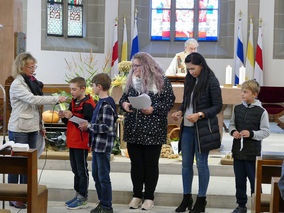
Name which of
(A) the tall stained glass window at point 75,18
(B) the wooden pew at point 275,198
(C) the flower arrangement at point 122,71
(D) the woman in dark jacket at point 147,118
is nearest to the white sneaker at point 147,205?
(D) the woman in dark jacket at point 147,118

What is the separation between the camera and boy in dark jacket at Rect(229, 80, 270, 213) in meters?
4.64

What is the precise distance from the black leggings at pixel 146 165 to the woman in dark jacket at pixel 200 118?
0.89 ft

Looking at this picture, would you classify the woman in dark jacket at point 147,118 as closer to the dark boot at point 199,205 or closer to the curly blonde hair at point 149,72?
the curly blonde hair at point 149,72

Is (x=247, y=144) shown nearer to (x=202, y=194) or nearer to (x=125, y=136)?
(x=202, y=194)

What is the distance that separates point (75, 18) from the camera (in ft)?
40.8

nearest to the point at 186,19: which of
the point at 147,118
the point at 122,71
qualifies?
the point at 122,71

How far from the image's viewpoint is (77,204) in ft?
16.7

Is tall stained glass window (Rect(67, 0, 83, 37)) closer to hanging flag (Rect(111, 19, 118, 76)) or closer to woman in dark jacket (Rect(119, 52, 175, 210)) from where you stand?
hanging flag (Rect(111, 19, 118, 76))

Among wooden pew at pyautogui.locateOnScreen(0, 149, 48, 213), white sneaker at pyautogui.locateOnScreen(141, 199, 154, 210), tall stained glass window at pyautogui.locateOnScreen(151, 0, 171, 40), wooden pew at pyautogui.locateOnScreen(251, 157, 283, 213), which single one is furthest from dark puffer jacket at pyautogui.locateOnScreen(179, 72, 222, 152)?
tall stained glass window at pyautogui.locateOnScreen(151, 0, 171, 40)

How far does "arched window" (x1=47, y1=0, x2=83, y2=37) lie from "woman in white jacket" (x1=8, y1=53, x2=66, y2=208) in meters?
7.15

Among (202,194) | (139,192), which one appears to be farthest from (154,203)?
(202,194)

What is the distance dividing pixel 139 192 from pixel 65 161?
1513 millimetres

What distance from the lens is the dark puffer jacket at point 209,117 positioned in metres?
4.72

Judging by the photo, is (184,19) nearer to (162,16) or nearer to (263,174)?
(162,16)
